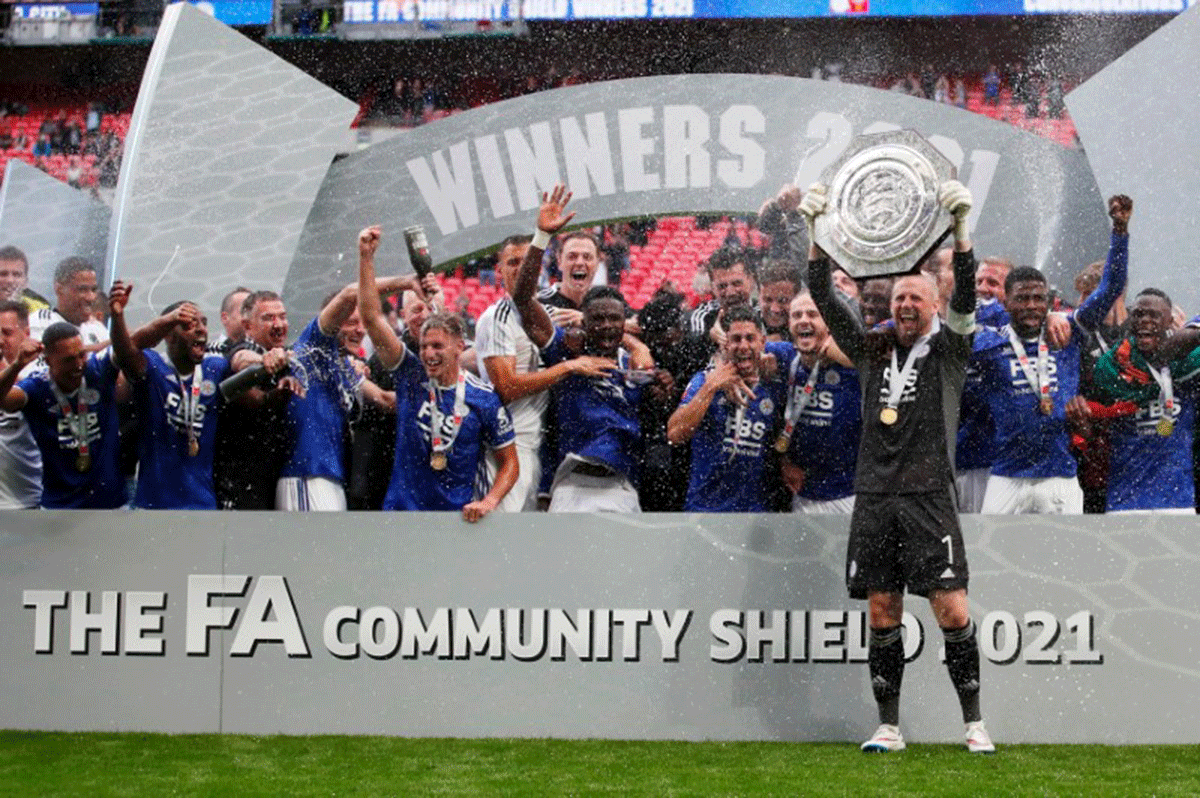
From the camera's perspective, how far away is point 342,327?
591 cm

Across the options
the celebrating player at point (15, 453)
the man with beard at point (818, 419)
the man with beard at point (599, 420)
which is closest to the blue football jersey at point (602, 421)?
the man with beard at point (599, 420)

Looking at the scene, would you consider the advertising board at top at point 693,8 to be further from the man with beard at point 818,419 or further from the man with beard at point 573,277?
the man with beard at point 818,419

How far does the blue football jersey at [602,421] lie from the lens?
18.6 feet

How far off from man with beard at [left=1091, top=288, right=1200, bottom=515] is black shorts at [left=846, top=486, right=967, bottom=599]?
1.06 metres

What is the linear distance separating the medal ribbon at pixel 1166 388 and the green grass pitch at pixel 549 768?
1.13m

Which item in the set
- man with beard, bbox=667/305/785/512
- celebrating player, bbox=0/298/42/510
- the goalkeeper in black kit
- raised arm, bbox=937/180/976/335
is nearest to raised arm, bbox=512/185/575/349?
man with beard, bbox=667/305/785/512

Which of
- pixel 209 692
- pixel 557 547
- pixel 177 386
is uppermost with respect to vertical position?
pixel 177 386

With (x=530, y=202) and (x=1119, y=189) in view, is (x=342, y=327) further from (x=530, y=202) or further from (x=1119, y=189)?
(x=1119, y=189)

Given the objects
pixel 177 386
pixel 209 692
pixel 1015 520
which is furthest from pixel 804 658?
pixel 177 386

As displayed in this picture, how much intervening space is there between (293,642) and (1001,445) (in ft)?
7.98

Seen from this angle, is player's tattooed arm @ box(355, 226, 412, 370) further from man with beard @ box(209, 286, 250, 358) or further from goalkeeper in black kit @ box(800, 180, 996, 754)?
goalkeeper in black kit @ box(800, 180, 996, 754)

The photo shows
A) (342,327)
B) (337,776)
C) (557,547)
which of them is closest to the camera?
(337,776)

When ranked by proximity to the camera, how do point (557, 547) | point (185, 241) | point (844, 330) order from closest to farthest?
point (844, 330) → point (557, 547) → point (185, 241)

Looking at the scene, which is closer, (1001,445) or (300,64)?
(1001,445)
